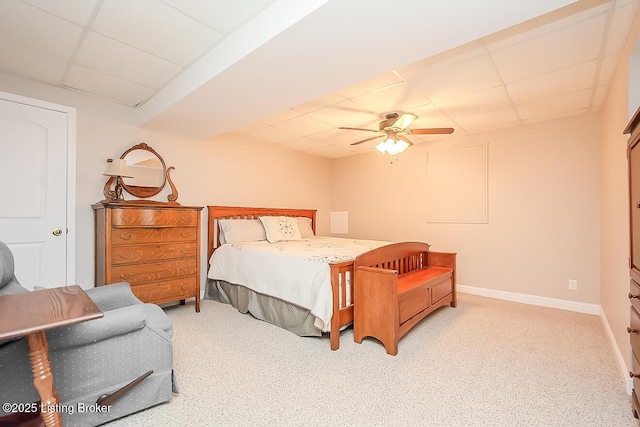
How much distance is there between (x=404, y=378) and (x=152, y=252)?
2.68 m

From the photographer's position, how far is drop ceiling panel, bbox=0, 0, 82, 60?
71.2 inches

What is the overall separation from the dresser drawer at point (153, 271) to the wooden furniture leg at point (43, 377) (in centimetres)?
186

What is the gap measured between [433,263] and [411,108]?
1912mm

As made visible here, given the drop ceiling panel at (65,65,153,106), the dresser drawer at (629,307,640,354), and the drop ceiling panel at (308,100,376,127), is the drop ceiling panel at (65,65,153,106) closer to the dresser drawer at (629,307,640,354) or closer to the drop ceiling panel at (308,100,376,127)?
the drop ceiling panel at (308,100,376,127)

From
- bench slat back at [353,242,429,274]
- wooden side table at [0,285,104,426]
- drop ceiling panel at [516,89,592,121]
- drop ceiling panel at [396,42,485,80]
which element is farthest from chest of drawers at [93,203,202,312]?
drop ceiling panel at [516,89,592,121]

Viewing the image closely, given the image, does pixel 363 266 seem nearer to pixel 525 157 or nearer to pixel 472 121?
pixel 472 121

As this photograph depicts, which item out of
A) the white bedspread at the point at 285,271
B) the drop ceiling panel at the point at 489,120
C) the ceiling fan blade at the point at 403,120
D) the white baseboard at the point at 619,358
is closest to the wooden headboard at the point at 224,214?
the white bedspread at the point at 285,271

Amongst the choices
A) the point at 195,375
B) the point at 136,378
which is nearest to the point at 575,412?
the point at 195,375

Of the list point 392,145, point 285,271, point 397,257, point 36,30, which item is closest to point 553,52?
point 392,145

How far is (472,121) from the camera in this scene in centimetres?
367

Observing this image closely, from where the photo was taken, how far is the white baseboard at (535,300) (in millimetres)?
3371

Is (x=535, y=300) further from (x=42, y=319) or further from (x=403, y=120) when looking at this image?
(x=42, y=319)

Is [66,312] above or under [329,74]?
under

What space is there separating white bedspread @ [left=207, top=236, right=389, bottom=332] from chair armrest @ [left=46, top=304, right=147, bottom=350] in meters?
1.31
